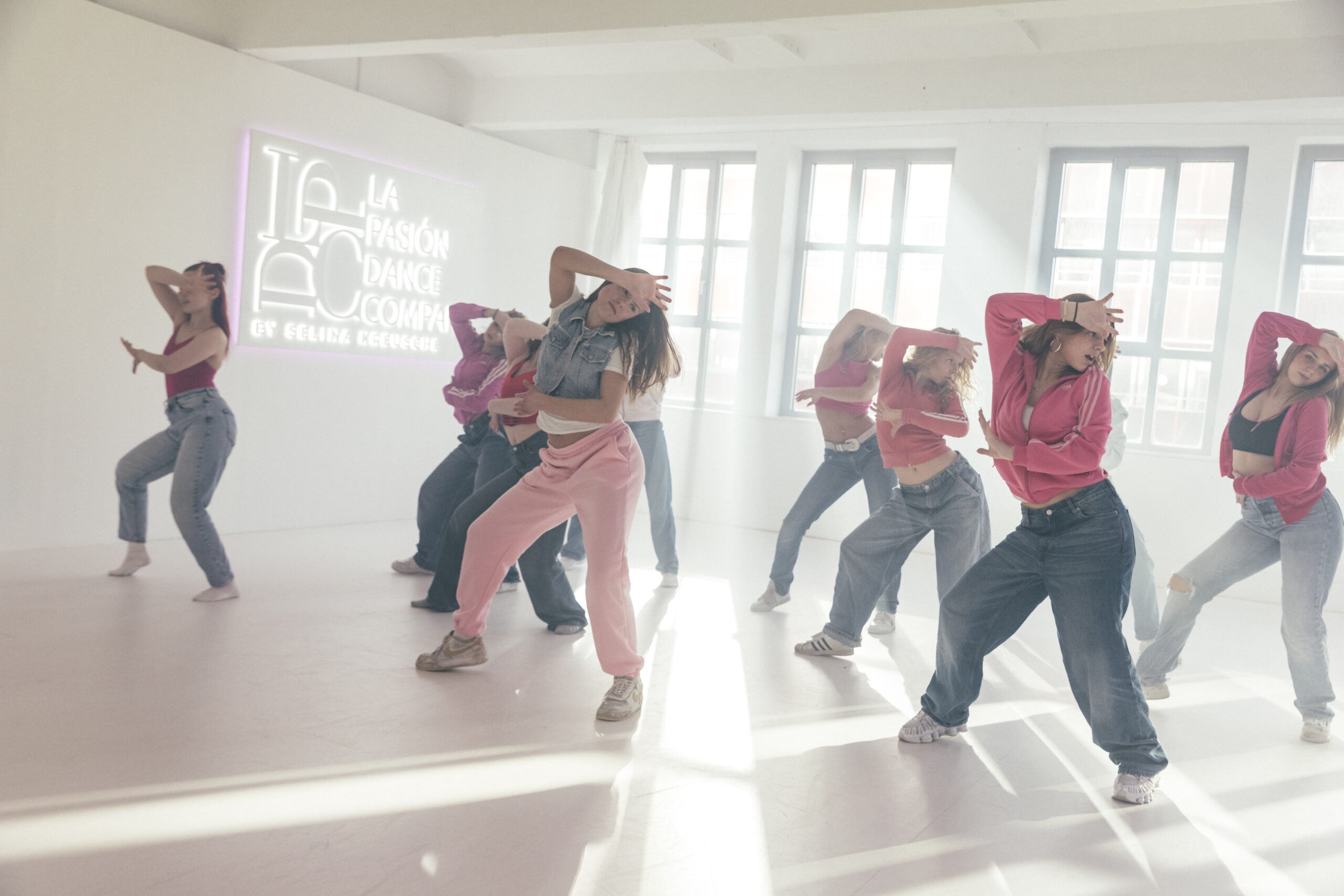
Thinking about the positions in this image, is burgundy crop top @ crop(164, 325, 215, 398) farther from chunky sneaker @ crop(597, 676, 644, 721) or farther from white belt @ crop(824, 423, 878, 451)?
white belt @ crop(824, 423, 878, 451)

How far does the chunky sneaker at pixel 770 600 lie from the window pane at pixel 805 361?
341 centimetres

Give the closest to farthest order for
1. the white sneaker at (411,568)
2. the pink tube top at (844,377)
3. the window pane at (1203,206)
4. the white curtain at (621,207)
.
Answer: the pink tube top at (844,377) → the white sneaker at (411,568) → the window pane at (1203,206) → the white curtain at (621,207)

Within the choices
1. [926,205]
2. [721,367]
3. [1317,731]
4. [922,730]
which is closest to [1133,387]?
[926,205]

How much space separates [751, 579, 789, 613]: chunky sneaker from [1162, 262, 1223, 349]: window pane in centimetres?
389

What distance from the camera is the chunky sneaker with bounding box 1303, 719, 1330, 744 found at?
344 cm

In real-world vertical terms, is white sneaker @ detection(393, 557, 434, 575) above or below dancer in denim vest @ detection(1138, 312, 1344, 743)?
below

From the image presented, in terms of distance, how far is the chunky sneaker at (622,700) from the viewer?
10.2 feet

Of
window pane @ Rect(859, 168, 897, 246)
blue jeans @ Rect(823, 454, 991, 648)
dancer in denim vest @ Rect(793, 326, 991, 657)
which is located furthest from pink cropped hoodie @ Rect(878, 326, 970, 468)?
window pane @ Rect(859, 168, 897, 246)

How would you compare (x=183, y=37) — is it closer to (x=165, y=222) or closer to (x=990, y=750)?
(x=165, y=222)

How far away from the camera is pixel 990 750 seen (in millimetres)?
3139

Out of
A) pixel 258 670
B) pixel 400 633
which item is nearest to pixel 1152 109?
pixel 400 633

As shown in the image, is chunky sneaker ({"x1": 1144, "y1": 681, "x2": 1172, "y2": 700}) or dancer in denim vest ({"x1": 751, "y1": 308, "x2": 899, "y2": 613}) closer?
chunky sneaker ({"x1": 1144, "y1": 681, "x2": 1172, "y2": 700})

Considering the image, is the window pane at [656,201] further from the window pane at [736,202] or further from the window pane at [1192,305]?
the window pane at [1192,305]

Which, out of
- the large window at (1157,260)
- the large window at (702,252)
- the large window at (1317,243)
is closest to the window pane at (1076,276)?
the large window at (1157,260)
